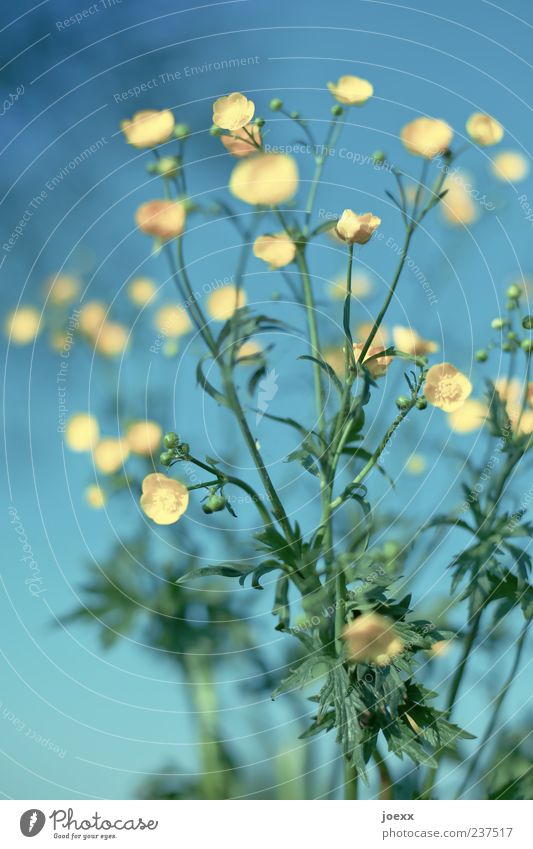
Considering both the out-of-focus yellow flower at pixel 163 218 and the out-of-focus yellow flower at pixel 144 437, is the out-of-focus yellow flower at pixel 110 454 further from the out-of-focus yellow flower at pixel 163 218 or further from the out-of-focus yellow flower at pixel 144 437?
the out-of-focus yellow flower at pixel 163 218

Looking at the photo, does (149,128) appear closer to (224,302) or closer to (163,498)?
(224,302)

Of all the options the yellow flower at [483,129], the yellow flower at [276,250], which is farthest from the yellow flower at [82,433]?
the yellow flower at [483,129]

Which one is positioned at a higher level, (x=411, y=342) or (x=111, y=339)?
(x=111, y=339)

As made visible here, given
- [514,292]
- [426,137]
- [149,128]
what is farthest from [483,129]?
[149,128]

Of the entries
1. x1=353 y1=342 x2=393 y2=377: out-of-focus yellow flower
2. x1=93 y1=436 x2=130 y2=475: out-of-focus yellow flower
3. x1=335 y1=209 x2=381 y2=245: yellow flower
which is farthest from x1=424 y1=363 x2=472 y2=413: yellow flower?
x1=93 y1=436 x2=130 y2=475: out-of-focus yellow flower

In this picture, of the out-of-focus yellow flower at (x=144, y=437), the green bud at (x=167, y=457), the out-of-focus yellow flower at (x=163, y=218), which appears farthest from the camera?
the out-of-focus yellow flower at (x=144, y=437)

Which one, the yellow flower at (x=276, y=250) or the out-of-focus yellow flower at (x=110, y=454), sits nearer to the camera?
the yellow flower at (x=276, y=250)
